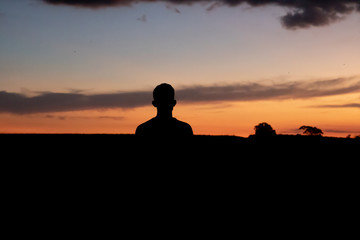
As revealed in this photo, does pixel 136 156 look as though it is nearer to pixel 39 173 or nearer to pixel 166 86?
pixel 166 86

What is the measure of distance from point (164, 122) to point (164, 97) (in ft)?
0.82

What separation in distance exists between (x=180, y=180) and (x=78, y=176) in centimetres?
419

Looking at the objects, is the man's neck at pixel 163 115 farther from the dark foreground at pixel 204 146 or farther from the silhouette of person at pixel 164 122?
the dark foreground at pixel 204 146

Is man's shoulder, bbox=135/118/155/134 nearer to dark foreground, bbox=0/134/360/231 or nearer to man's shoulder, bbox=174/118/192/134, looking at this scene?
dark foreground, bbox=0/134/360/231

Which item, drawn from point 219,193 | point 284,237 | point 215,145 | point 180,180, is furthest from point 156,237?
point 215,145

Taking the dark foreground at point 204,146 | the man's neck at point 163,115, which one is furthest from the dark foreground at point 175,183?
the man's neck at point 163,115

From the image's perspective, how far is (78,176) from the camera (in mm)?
7391

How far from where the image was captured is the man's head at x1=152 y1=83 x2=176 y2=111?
391 cm

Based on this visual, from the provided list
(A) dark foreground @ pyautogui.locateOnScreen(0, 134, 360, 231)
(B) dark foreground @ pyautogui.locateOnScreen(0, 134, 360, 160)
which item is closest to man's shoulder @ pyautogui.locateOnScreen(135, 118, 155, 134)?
(A) dark foreground @ pyautogui.locateOnScreen(0, 134, 360, 231)

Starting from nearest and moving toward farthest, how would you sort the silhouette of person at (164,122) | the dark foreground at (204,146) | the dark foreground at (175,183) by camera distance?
the dark foreground at (175,183)
the silhouette of person at (164,122)
the dark foreground at (204,146)

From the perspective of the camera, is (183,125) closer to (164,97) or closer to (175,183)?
(164,97)

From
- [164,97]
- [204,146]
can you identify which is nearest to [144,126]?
[164,97]

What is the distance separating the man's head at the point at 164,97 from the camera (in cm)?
391

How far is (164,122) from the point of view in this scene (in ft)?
12.9
